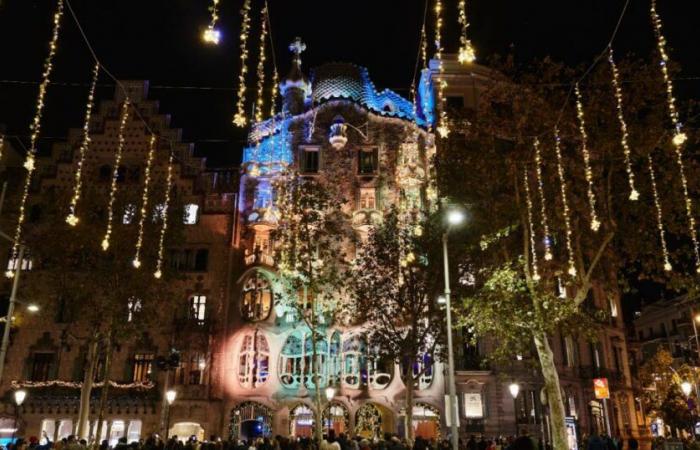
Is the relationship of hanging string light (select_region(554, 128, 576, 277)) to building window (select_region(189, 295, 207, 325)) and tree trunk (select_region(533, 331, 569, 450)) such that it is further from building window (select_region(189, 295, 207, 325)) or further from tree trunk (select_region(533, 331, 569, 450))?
building window (select_region(189, 295, 207, 325))

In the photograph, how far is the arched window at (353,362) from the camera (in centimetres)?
3662

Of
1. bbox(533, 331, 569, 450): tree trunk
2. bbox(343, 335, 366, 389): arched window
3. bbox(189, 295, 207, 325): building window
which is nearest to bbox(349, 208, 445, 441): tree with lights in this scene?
bbox(343, 335, 366, 389): arched window

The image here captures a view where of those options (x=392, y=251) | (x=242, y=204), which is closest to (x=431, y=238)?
(x=392, y=251)

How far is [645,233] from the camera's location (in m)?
24.1

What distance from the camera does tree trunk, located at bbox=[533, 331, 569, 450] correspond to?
2033 cm

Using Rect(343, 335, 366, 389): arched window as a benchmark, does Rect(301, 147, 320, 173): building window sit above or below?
above

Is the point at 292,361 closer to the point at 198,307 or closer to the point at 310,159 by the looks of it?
the point at 198,307

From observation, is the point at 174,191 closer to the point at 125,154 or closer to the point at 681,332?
the point at 125,154

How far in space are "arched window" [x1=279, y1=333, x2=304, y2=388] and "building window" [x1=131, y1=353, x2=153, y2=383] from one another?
27.2 feet

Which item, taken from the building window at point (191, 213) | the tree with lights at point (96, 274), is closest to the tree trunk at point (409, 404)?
the tree with lights at point (96, 274)

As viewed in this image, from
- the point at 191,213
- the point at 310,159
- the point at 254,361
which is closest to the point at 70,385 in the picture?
the point at 254,361

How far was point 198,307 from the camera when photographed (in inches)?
1501

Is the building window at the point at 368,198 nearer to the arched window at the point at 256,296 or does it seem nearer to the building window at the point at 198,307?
the arched window at the point at 256,296

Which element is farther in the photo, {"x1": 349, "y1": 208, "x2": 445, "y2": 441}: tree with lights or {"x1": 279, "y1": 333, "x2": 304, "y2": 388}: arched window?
{"x1": 279, "y1": 333, "x2": 304, "y2": 388}: arched window
